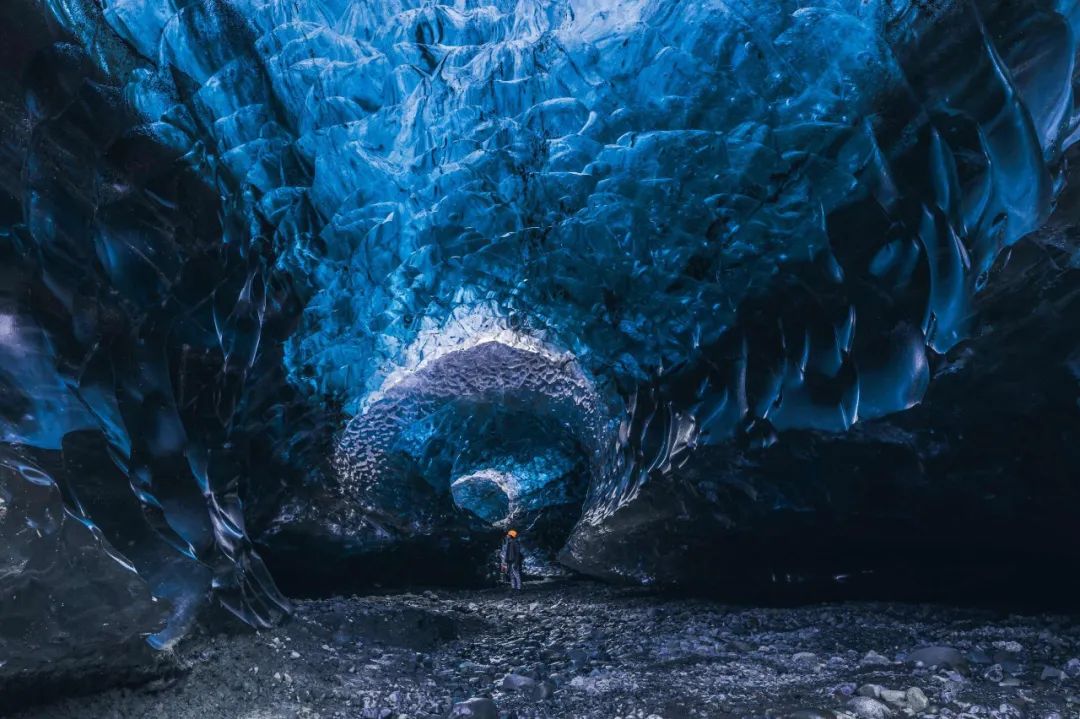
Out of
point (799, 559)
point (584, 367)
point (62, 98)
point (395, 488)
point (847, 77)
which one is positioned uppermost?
point (847, 77)

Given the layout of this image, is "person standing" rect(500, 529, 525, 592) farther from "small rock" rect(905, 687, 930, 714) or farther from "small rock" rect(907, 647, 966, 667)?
"small rock" rect(905, 687, 930, 714)

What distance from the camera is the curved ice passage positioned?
1.50m

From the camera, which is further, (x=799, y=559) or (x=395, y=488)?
(x=395, y=488)

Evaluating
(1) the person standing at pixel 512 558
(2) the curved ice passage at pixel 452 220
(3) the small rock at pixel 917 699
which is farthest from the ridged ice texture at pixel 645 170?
(1) the person standing at pixel 512 558

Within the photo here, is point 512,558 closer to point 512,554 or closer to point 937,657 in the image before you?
point 512,554

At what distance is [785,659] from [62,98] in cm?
207

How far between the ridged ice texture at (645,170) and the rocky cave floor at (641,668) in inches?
21.9

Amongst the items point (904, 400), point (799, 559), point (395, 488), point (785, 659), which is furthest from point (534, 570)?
point (904, 400)

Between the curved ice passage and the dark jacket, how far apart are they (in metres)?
0.78

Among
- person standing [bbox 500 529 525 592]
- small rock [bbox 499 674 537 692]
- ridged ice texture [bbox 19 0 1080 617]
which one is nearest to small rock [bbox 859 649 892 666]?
ridged ice texture [bbox 19 0 1080 617]

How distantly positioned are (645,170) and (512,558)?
2.08m

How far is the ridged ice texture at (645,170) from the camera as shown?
1.56 metres

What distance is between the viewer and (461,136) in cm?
210

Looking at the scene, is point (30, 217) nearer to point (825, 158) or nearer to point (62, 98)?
point (62, 98)
